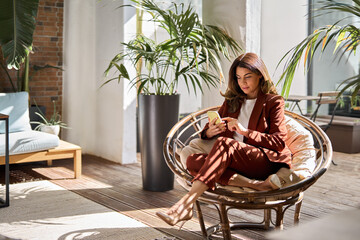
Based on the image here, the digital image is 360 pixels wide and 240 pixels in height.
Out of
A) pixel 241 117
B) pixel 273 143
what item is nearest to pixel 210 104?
pixel 241 117

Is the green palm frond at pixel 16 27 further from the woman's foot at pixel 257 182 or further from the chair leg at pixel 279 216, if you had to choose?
the chair leg at pixel 279 216

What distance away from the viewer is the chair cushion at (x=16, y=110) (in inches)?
209

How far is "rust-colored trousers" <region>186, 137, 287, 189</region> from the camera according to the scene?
9.42ft

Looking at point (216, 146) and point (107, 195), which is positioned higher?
point (216, 146)

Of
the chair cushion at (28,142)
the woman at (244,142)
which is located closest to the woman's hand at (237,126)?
the woman at (244,142)

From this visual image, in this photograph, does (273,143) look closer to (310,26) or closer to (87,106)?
(87,106)

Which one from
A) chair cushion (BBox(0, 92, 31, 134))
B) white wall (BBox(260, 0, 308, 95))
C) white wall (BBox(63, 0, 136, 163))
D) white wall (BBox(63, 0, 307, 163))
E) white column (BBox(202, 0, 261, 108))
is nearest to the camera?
white column (BBox(202, 0, 261, 108))

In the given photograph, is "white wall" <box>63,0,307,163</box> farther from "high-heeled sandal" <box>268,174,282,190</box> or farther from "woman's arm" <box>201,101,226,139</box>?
"high-heeled sandal" <box>268,174,282,190</box>

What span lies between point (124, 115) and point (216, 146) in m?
3.17

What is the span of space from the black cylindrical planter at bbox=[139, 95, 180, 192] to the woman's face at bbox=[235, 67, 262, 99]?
4.51ft

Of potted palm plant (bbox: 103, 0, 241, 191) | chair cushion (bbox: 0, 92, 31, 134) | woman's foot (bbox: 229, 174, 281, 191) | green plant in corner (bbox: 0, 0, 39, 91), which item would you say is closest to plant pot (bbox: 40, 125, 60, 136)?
chair cushion (bbox: 0, 92, 31, 134)

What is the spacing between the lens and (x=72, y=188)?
4.80 meters

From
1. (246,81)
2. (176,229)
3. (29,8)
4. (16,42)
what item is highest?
(29,8)

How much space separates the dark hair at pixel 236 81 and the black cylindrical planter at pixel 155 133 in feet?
4.07
